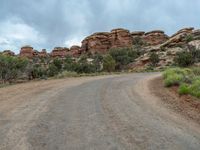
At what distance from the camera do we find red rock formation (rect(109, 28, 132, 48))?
341ft

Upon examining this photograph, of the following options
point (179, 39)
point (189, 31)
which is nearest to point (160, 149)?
point (179, 39)

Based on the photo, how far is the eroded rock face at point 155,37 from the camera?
4033 inches

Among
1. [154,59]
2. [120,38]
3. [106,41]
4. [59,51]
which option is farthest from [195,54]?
[59,51]

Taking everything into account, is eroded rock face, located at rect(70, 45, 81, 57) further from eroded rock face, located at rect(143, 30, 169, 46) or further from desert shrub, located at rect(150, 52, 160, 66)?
desert shrub, located at rect(150, 52, 160, 66)

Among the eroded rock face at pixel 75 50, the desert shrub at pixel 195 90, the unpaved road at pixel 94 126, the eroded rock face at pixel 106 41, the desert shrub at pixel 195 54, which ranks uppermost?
the eroded rock face at pixel 106 41

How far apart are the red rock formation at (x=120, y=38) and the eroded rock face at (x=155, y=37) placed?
5.52m

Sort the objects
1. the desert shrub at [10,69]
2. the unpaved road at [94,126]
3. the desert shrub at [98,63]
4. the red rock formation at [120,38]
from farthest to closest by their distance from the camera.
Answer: the red rock formation at [120,38] → the desert shrub at [98,63] → the desert shrub at [10,69] → the unpaved road at [94,126]

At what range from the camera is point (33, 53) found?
4569 inches

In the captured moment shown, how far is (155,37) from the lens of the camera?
103875 millimetres

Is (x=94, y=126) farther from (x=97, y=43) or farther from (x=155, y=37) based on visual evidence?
(x=155, y=37)

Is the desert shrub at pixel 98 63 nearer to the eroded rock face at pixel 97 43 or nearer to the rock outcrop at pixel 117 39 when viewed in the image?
the eroded rock face at pixel 97 43

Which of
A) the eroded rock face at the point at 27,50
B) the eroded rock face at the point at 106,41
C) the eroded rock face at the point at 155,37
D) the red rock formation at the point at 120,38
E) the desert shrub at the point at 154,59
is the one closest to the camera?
the desert shrub at the point at 154,59

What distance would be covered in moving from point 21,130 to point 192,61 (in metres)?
39.6

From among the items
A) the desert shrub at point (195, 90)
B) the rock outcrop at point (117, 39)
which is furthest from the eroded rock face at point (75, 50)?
the desert shrub at point (195, 90)
